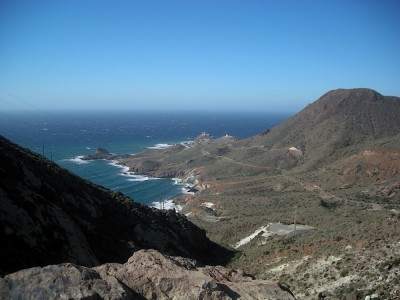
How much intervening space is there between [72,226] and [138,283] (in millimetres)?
14972

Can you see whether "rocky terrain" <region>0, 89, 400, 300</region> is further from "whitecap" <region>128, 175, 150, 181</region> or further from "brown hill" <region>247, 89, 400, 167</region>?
"whitecap" <region>128, 175, 150, 181</region>

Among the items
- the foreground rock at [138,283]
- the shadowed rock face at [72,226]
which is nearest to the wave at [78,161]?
the shadowed rock face at [72,226]

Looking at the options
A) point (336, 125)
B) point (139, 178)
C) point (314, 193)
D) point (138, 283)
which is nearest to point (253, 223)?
point (314, 193)

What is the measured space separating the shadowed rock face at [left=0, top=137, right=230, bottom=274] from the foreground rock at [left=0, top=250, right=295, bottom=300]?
2964 millimetres

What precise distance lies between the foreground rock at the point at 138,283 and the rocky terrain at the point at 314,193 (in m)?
7.96

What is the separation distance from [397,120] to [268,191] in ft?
210

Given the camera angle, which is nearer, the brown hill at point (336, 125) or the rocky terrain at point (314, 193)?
the rocky terrain at point (314, 193)

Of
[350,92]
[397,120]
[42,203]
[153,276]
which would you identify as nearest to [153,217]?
[42,203]

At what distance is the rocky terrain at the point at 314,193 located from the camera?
22047mm

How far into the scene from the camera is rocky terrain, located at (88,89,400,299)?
22047 mm

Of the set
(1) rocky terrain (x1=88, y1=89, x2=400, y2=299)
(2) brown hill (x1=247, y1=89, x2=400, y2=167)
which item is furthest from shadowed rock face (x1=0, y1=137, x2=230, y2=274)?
(2) brown hill (x1=247, y1=89, x2=400, y2=167)

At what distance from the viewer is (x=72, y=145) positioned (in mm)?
192250

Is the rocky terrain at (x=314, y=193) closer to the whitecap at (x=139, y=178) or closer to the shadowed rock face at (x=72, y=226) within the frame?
the whitecap at (x=139, y=178)

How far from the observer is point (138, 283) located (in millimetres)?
10992
